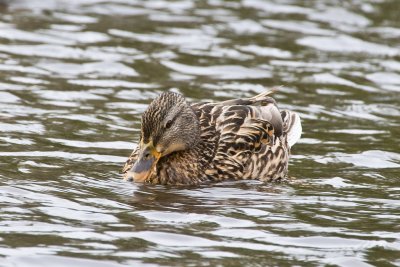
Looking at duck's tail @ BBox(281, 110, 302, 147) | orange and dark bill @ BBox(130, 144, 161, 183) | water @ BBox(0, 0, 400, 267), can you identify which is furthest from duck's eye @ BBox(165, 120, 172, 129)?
duck's tail @ BBox(281, 110, 302, 147)

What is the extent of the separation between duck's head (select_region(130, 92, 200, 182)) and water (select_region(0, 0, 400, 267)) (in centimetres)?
27

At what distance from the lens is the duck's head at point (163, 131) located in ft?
35.5

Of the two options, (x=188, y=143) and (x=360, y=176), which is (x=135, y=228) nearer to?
(x=188, y=143)

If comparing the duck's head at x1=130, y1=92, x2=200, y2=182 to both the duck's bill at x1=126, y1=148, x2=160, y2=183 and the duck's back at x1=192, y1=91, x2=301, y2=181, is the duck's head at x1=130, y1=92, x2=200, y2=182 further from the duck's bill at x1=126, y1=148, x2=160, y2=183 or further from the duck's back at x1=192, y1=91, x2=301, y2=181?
the duck's back at x1=192, y1=91, x2=301, y2=181

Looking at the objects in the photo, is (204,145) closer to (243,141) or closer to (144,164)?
(243,141)

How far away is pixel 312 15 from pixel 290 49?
2464mm

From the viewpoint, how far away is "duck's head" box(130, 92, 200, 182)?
10.8m

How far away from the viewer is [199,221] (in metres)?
9.54

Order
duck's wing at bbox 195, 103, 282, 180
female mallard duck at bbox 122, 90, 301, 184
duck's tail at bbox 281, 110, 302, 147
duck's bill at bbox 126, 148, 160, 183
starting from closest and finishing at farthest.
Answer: duck's bill at bbox 126, 148, 160, 183 → female mallard duck at bbox 122, 90, 301, 184 → duck's wing at bbox 195, 103, 282, 180 → duck's tail at bbox 281, 110, 302, 147

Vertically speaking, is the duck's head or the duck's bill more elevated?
the duck's head

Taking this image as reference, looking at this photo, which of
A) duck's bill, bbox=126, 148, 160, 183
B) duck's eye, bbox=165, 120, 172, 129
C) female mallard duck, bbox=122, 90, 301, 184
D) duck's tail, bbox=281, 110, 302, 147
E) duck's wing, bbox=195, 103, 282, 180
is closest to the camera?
duck's bill, bbox=126, 148, 160, 183

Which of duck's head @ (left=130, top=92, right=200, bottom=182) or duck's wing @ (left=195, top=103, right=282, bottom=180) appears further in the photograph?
duck's wing @ (left=195, top=103, right=282, bottom=180)

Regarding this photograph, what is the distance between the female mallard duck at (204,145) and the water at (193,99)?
0.80ft

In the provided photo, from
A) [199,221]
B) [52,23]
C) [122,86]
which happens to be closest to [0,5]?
[52,23]
